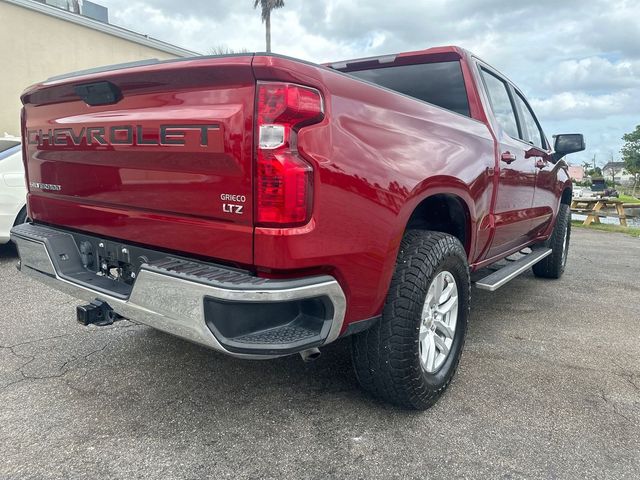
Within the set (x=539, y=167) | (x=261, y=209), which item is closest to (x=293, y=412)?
(x=261, y=209)

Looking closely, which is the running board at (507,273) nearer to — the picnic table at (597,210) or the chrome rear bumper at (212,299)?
the chrome rear bumper at (212,299)

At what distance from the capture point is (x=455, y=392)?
108 inches

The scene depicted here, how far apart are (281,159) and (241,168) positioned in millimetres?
163

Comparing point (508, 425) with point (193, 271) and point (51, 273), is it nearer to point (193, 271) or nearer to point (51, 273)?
point (193, 271)

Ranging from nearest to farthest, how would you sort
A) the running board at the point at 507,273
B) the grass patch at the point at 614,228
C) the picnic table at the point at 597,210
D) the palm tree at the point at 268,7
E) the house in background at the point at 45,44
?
1. the running board at the point at 507,273
2. the grass patch at the point at 614,228
3. the picnic table at the point at 597,210
4. the house in background at the point at 45,44
5. the palm tree at the point at 268,7

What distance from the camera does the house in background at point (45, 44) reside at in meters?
13.2

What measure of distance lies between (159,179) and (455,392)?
1.93m

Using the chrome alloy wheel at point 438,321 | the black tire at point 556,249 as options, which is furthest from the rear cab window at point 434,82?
the black tire at point 556,249

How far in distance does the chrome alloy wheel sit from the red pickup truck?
1cm

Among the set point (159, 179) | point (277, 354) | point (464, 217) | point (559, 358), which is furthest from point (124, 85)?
point (559, 358)

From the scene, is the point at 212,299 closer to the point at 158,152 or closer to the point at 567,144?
the point at 158,152

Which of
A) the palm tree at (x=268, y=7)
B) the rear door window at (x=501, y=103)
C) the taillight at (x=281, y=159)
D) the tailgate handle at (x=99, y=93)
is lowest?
the taillight at (x=281, y=159)

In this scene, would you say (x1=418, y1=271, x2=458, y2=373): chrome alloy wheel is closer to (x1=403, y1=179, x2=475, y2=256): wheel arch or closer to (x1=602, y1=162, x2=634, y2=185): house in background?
(x1=403, y1=179, x2=475, y2=256): wheel arch

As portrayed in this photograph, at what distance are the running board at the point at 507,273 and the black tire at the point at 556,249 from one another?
67cm
